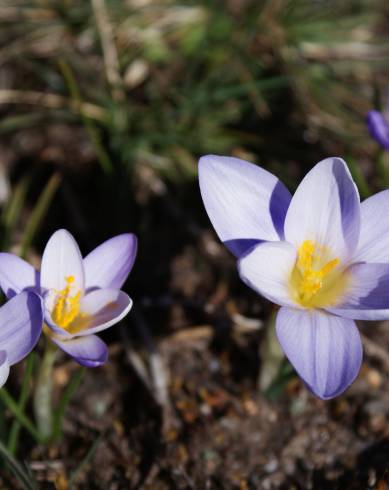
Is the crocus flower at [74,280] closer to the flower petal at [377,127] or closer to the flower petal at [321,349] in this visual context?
the flower petal at [321,349]

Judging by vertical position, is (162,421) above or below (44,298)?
below

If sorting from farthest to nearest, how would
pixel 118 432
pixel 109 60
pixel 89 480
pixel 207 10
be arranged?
pixel 207 10 → pixel 109 60 → pixel 118 432 → pixel 89 480

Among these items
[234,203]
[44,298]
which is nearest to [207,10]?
[234,203]

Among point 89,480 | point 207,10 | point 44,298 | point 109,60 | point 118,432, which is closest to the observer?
point 44,298

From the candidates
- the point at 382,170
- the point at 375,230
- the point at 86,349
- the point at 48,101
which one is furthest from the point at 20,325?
the point at 48,101

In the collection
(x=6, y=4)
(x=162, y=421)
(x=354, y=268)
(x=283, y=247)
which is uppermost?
(x=6, y=4)

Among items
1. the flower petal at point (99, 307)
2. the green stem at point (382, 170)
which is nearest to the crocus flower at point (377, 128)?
the green stem at point (382, 170)

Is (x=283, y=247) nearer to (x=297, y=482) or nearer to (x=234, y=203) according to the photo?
(x=234, y=203)
